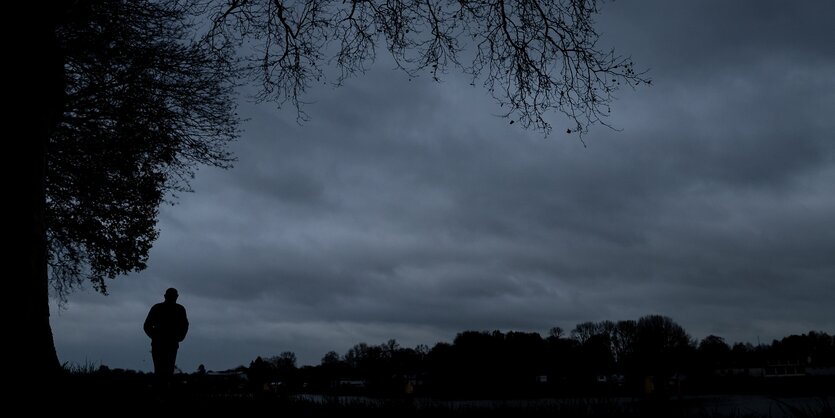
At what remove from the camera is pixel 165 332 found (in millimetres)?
10789

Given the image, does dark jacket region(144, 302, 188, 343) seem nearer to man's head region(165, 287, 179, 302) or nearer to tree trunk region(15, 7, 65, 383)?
man's head region(165, 287, 179, 302)

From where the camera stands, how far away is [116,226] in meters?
16.0

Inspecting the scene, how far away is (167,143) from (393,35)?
23.1ft

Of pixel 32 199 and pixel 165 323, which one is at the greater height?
pixel 32 199

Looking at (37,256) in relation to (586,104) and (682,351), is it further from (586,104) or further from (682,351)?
(682,351)

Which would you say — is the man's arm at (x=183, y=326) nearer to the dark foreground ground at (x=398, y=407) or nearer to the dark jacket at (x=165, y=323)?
the dark jacket at (x=165, y=323)

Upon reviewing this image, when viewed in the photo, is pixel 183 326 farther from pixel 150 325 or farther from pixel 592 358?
pixel 592 358

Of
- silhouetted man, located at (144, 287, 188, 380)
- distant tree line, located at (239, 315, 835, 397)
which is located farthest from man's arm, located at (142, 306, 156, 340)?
distant tree line, located at (239, 315, 835, 397)

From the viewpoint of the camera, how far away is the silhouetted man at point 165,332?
10.8m

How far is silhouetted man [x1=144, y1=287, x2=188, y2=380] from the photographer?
10758 millimetres

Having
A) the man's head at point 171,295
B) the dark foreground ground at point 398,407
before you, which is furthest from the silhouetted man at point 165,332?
the dark foreground ground at point 398,407

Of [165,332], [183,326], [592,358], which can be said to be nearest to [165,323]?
[165,332]

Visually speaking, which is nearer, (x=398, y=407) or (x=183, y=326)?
(x=398, y=407)

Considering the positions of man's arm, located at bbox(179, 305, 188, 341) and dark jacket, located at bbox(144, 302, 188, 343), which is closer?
dark jacket, located at bbox(144, 302, 188, 343)
